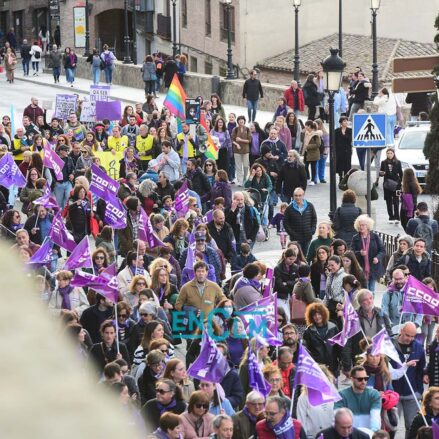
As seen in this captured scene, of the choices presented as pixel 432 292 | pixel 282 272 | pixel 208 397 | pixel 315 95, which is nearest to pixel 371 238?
pixel 282 272

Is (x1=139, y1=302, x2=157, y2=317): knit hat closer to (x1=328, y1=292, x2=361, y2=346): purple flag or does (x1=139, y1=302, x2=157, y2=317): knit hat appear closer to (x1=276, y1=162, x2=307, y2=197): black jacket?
(x1=328, y1=292, x2=361, y2=346): purple flag

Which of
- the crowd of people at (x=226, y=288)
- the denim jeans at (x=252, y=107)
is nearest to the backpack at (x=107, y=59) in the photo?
the denim jeans at (x=252, y=107)

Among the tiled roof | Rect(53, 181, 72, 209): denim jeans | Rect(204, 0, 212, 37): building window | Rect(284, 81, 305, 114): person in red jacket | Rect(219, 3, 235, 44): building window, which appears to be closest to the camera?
Rect(53, 181, 72, 209): denim jeans

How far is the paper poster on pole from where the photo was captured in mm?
29266

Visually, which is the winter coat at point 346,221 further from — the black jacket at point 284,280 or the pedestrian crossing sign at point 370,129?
the black jacket at point 284,280

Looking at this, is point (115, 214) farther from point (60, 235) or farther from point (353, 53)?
point (353, 53)

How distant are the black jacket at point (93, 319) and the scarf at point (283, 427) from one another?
12.1 feet

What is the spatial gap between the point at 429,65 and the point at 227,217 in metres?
3.36

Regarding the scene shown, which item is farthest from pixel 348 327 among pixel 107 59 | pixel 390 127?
pixel 107 59

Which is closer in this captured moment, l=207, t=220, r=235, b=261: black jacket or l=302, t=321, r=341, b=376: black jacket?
l=302, t=321, r=341, b=376: black jacket

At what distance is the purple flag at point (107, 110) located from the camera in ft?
92.4

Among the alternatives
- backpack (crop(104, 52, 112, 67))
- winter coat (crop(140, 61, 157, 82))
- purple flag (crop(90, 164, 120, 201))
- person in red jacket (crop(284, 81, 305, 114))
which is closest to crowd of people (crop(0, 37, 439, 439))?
purple flag (crop(90, 164, 120, 201))

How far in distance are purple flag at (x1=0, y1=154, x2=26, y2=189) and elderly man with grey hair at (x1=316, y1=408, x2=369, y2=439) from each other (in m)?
12.0

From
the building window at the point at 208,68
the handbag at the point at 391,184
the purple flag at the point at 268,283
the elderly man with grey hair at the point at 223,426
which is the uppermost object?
the elderly man with grey hair at the point at 223,426
